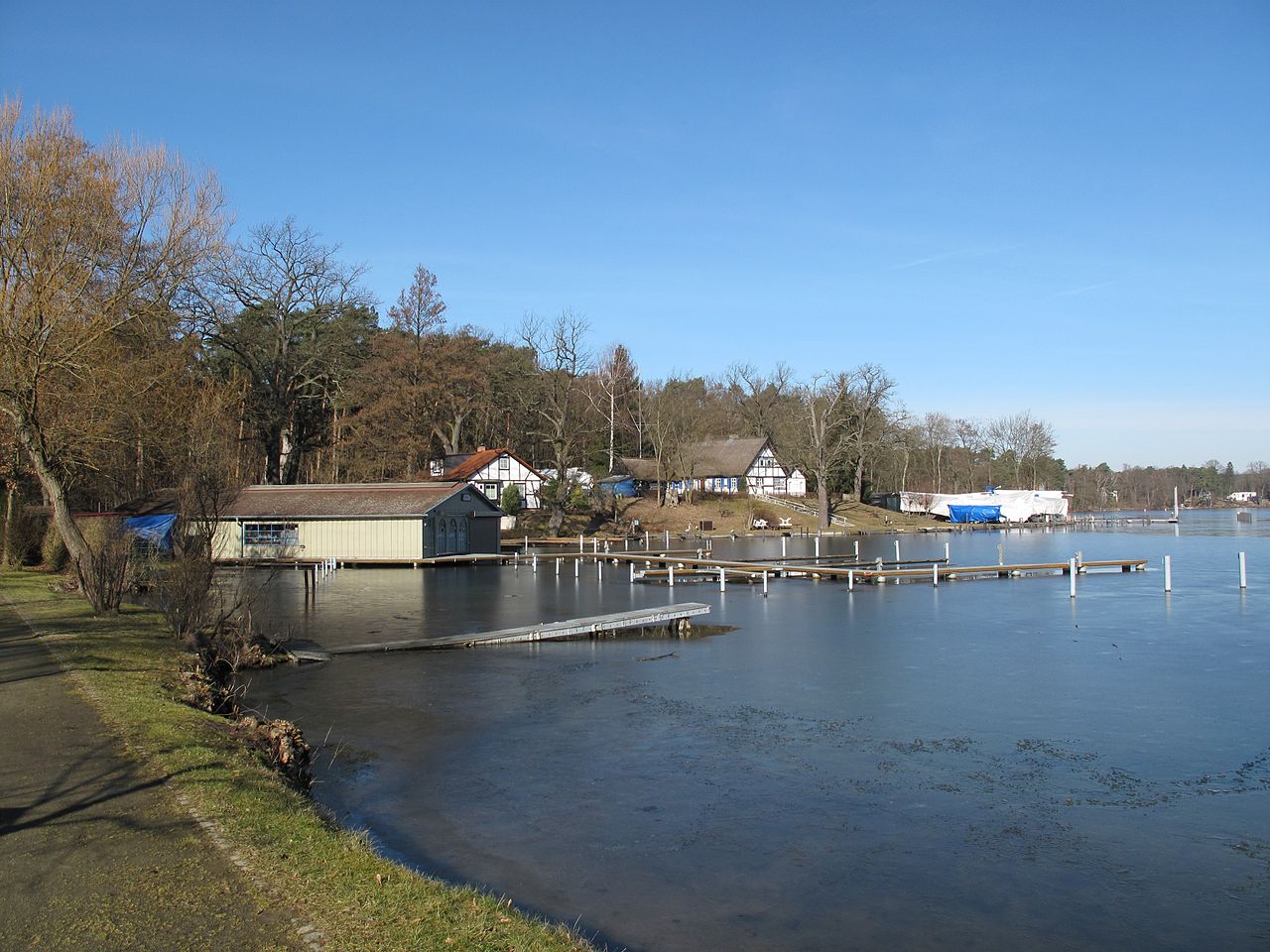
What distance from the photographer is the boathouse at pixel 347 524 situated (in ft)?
145

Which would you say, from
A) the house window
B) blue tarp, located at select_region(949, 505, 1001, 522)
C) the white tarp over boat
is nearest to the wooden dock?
the house window

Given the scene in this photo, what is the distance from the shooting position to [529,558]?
48062 mm

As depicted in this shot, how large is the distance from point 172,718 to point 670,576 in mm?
26129

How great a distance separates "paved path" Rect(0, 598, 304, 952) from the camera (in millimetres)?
5918

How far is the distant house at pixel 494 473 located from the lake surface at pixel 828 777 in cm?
4034

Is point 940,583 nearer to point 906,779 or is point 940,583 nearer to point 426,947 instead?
point 906,779

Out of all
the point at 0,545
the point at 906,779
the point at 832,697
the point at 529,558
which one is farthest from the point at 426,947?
the point at 529,558

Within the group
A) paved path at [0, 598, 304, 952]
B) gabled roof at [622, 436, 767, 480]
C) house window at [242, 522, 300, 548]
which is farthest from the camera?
gabled roof at [622, 436, 767, 480]

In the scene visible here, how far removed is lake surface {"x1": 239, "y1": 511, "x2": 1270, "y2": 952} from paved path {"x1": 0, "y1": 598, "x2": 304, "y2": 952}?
244cm

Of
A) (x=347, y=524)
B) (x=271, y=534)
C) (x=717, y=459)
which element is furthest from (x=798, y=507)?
(x=271, y=534)

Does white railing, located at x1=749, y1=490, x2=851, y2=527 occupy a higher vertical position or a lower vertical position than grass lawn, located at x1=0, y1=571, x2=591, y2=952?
higher

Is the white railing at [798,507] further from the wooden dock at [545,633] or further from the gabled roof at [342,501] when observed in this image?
the wooden dock at [545,633]

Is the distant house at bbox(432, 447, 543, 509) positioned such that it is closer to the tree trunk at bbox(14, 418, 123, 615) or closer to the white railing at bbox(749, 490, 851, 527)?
the white railing at bbox(749, 490, 851, 527)

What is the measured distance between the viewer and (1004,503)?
101625 millimetres
